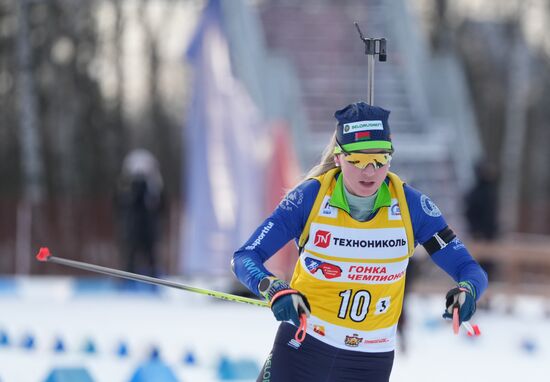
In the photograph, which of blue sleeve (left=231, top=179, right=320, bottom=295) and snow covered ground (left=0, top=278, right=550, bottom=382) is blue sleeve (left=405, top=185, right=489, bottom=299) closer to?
blue sleeve (left=231, top=179, right=320, bottom=295)

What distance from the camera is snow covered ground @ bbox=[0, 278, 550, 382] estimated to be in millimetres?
7801

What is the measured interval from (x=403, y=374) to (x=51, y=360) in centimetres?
236

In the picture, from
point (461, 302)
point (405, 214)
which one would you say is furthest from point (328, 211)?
point (461, 302)

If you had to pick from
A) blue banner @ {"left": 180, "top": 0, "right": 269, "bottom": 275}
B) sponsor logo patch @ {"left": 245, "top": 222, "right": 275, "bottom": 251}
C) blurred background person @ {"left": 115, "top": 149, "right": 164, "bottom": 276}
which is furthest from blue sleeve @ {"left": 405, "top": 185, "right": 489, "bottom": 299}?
blue banner @ {"left": 180, "top": 0, "right": 269, "bottom": 275}

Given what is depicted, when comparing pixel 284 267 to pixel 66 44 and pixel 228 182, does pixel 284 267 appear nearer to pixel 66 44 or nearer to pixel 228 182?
pixel 228 182

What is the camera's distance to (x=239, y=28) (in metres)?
13.6

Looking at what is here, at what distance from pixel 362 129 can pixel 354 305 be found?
620mm

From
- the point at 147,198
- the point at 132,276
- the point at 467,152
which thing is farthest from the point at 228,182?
the point at 132,276

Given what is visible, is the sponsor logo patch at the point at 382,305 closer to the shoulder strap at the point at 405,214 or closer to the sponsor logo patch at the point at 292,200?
the shoulder strap at the point at 405,214

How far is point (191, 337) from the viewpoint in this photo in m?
9.64

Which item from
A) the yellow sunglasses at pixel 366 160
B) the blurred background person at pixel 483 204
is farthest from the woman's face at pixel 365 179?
the blurred background person at pixel 483 204

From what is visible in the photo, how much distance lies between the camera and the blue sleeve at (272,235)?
3973mm

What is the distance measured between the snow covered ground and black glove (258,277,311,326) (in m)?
3.22

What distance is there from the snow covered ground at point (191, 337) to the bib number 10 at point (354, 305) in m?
3.11
